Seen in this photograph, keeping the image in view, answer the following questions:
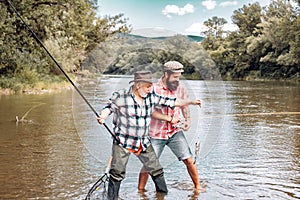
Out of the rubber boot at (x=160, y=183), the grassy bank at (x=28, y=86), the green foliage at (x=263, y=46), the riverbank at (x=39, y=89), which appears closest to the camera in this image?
the rubber boot at (x=160, y=183)

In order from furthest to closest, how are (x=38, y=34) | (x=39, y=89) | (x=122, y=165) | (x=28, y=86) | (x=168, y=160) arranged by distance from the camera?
1. (x=39, y=89)
2. (x=28, y=86)
3. (x=38, y=34)
4. (x=168, y=160)
5. (x=122, y=165)

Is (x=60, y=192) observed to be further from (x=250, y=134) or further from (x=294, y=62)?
(x=294, y=62)

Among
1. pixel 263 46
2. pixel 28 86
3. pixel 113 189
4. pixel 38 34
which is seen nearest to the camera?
pixel 113 189

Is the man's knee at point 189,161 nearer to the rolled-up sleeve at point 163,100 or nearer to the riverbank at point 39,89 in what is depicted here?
the rolled-up sleeve at point 163,100

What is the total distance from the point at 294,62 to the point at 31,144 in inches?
1861

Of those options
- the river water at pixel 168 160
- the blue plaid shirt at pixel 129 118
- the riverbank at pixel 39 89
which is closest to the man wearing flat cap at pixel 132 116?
the blue plaid shirt at pixel 129 118

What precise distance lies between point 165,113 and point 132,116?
41 cm

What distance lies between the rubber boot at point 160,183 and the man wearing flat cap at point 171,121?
0.16 meters

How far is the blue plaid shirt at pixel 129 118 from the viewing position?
4.42 meters

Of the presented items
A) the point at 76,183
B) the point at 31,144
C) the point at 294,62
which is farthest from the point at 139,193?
the point at 294,62

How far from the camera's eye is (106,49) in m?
4.79

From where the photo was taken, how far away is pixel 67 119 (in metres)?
12.5

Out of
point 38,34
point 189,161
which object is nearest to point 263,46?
point 38,34

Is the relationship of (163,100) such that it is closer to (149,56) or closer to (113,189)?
(149,56)
